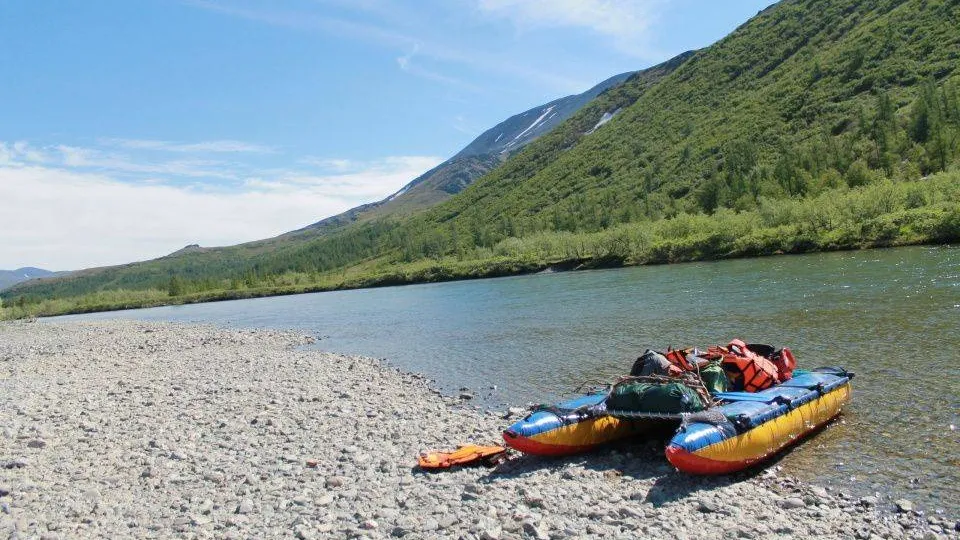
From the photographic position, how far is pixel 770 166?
11981 centimetres

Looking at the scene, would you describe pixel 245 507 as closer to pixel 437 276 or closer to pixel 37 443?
pixel 37 443

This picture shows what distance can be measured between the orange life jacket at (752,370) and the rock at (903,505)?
4722mm

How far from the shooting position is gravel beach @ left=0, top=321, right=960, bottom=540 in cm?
907

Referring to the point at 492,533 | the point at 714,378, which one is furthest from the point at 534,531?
the point at 714,378

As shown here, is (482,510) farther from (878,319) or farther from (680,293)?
(680,293)

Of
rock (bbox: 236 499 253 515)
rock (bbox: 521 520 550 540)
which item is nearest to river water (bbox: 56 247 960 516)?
rock (bbox: 521 520 550 540)

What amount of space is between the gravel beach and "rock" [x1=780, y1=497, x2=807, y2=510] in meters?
0.03

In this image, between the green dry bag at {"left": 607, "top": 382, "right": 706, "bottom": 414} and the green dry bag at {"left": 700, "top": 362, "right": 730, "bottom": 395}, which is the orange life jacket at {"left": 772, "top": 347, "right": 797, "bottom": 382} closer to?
the green dry bag at {"left": 700, "top": 362, "right": 730, "bottom": 395}

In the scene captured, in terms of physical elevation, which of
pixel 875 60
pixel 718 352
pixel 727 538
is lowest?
pixel 727 538

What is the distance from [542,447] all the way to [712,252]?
72987 mm

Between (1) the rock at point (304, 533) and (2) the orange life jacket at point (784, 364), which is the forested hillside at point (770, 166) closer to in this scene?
(2) the orange life jacket at point (784, 364)

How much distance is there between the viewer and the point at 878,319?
80.1 ft

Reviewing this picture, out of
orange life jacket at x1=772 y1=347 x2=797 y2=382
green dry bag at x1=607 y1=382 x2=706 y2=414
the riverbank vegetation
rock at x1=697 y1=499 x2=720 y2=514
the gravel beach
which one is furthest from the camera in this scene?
the riverbank vegetation

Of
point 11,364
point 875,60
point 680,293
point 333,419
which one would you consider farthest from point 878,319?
point 875,60
